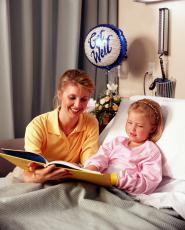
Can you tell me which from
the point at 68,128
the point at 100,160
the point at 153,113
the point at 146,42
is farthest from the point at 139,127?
the point at 146,42

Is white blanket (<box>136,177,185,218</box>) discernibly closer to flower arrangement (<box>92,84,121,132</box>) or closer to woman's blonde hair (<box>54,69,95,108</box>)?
woman's blonde hair (<box>54,69,95,108</box>)

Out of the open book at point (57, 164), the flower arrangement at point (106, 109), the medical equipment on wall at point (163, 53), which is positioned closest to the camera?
the open book at point (57, 164)

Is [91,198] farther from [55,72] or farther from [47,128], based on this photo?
[55,72]

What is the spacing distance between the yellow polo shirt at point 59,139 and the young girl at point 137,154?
10cm

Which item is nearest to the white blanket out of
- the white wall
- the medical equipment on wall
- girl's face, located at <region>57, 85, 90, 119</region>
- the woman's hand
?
the woman's hand

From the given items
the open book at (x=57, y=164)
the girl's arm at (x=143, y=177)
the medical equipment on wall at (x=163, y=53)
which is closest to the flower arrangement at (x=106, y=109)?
the medical equipment on wall at (x=163, y=53)

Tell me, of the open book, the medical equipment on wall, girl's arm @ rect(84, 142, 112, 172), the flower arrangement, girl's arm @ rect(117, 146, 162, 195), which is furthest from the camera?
the medical equipment on wall

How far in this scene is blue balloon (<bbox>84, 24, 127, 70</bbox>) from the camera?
2.40 meters

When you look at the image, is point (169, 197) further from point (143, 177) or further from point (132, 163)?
point (132, 163)

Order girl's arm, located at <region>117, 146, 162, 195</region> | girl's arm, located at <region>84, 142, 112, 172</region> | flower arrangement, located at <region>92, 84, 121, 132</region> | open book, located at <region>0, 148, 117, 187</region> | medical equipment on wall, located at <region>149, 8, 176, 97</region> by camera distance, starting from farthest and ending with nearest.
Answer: medical equipment on wall, located at <region>149, 8, 176, 97</region> < flower arrangement, located at <region>92, 84, 121, 132</region> < girl's arm, located at <region>84, 142, 112, 172</region> < girl's arm, located at <region>117, 146, 162, 195</region> < open book, located at <region>0, 148, 117, 187</region>

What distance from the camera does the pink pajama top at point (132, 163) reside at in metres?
1.48

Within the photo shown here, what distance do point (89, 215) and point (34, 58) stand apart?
5.36 feet

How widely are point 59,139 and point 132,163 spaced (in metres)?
0.36

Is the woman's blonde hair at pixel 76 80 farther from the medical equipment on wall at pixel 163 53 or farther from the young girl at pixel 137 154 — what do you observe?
the medical equipment on wall at pixel 163 53
